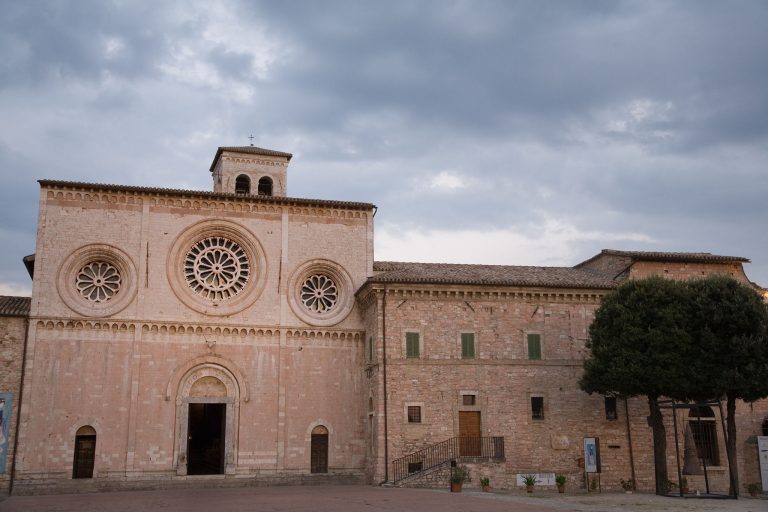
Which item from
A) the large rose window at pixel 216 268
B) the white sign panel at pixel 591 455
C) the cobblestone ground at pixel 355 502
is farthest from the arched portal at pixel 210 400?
the white sign panel at pixel 591 455

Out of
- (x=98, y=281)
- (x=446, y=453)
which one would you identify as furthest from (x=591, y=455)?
(x=98, y=281)

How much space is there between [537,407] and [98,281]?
65.7 ft

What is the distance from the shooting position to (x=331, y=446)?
1294 inches

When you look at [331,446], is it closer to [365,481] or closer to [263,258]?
[365,481]

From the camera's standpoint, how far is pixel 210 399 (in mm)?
32219

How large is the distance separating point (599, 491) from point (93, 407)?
69.5ft

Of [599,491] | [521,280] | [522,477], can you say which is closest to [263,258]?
[521,280]

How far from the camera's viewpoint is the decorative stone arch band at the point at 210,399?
103ft

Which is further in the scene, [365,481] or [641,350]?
[365,481]

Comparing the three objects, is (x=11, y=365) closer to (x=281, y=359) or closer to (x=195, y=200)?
(x=195, y=200)

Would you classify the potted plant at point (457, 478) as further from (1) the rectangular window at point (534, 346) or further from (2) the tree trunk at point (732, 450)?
→ (2) the tree trunk at point (732, 450)

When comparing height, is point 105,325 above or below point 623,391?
above

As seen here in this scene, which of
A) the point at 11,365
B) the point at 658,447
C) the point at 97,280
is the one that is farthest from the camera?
the point at 97,280

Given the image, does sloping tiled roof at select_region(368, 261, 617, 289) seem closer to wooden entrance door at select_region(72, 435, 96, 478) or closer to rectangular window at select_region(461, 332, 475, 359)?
rectangular window at select_region(461, 332, 475, 359)
